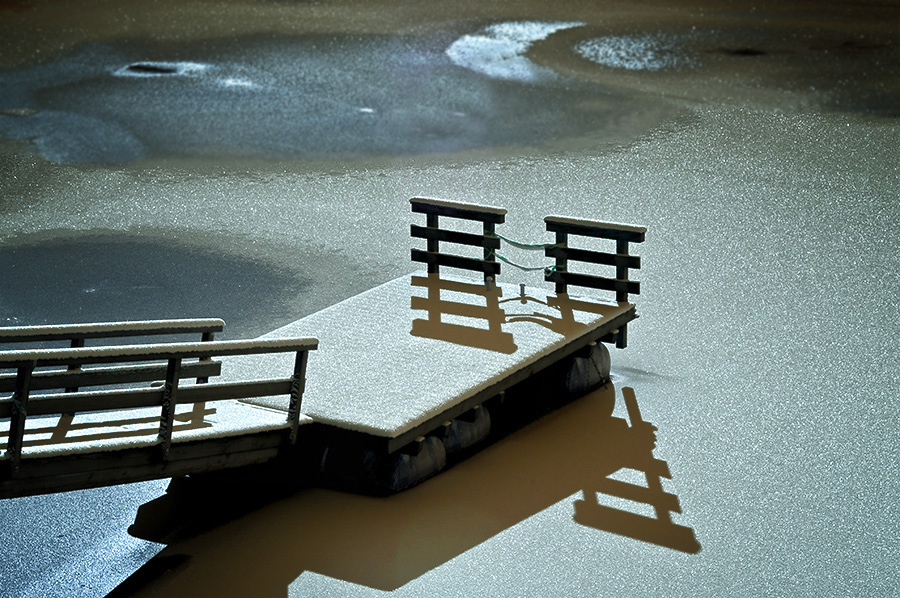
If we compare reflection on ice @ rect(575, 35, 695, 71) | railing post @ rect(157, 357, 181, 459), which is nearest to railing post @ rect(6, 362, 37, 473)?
railing post @ rect(157, 357, 181, 459)

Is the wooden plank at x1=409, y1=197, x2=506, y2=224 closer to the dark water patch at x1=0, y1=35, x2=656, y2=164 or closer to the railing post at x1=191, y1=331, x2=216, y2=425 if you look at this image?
the railing post at x1=191, y1=331, x2=216, y2=425

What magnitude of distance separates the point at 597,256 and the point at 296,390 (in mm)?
3081

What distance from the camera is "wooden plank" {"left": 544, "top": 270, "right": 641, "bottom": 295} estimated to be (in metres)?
9.29

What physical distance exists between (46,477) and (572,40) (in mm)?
14624

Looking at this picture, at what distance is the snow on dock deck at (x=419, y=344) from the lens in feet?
24.7

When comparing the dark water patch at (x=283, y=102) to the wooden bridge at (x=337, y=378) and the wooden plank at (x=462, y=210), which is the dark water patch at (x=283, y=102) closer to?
the wooden plank at (x=462, y=210)

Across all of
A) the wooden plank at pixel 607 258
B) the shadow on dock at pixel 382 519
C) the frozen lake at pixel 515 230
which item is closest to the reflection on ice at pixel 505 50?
the frozen lake at pixel 515 230

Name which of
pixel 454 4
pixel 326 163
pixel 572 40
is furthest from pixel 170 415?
pixel 454 4

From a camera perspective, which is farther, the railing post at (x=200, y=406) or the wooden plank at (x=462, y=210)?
the wooden plank at (x=462, y=210)

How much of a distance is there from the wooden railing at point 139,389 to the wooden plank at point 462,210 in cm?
279

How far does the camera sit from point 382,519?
23.8 ft

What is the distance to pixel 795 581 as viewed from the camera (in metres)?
6.57

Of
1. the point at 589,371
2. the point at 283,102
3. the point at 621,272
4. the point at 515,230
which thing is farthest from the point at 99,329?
the point at 283,102

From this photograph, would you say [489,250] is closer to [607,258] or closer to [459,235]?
[459,235]
